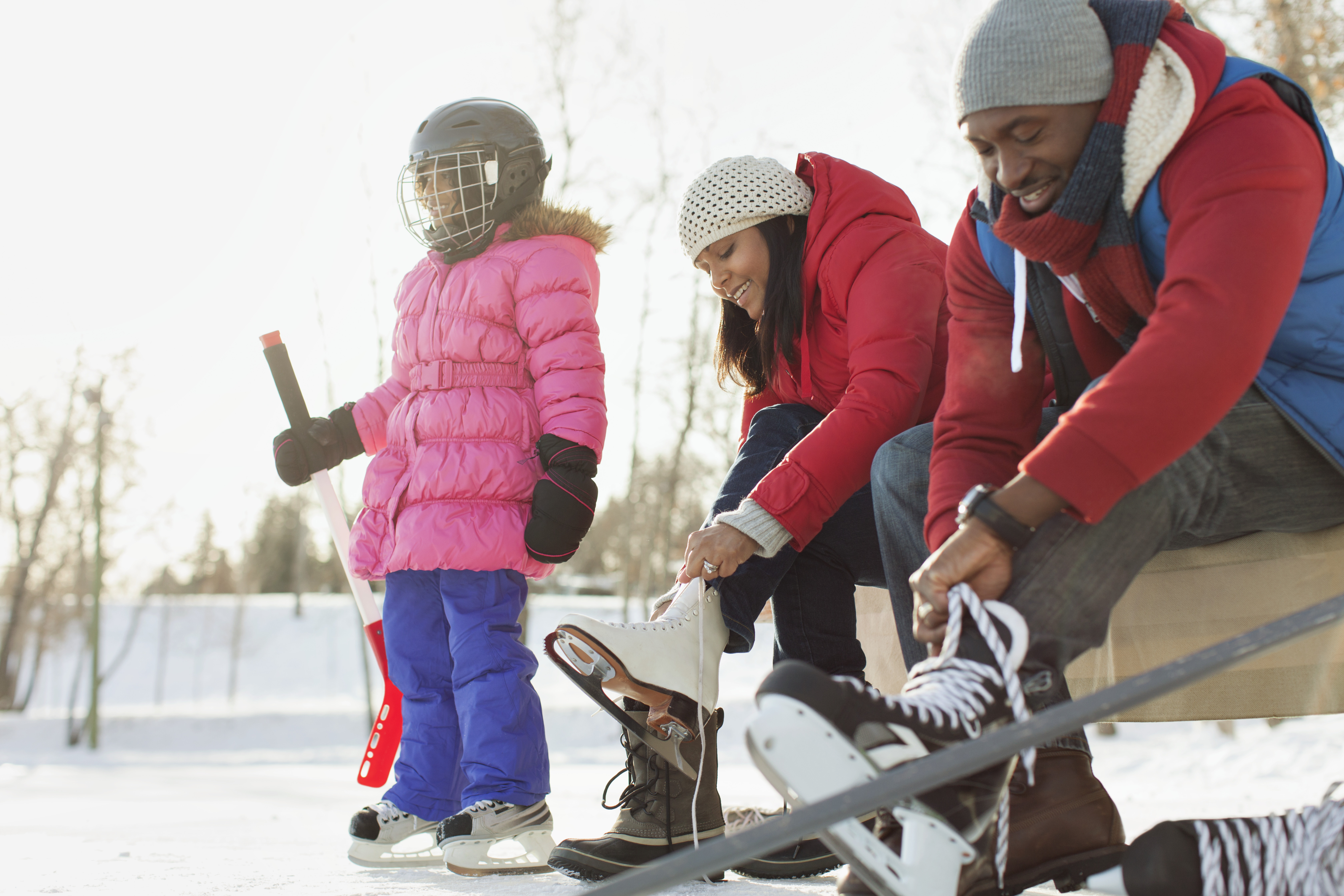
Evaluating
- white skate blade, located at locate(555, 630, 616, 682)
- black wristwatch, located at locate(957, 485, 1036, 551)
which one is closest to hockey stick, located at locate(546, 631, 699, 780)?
white skate blade, located at locate(555, 630, 616, 682)

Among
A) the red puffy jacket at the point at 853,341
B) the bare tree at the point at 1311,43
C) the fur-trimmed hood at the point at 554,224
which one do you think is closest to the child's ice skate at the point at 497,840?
the red puffy jacket at the point at 853,341

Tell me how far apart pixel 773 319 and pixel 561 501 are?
0.67 metres

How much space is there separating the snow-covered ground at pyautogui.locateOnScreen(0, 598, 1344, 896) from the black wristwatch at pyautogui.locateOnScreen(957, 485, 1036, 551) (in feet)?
3.00

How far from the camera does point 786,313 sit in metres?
2.24

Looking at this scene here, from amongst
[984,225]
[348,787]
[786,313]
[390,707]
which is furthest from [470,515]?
[348,787]

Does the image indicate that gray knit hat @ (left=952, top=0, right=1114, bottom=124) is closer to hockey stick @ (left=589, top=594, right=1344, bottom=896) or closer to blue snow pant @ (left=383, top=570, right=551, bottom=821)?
hockey stick @ (left=589, top=594, right=1344, bottom=896)

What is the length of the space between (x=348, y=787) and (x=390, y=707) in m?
3.68

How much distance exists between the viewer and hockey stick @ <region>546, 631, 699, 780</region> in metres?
1.77

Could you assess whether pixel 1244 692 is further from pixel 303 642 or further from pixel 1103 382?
pixel 303 642

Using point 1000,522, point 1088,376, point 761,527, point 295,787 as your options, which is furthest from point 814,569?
point 295,787

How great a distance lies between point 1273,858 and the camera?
1169 millimetres

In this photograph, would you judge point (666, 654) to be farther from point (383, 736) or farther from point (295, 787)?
point (295, 787)

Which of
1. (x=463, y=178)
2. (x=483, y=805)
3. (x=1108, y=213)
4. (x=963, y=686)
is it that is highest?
(x=463, y=178)

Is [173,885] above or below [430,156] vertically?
below
